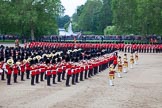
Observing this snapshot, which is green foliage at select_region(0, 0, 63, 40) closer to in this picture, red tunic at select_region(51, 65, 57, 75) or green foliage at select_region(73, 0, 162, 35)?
green foliage at select_region(73, 0, 162, 35)

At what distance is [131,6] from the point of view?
7969cm

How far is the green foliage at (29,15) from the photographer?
72188 millimetres

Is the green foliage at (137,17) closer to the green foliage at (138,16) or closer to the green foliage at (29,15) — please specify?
the green foliage at (138,16)

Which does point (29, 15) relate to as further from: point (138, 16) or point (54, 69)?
point (54, 69)

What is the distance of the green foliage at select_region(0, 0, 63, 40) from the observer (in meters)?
72.2

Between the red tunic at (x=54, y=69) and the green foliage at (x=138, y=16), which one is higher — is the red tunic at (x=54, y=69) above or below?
below

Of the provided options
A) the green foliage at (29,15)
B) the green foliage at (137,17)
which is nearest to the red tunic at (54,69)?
the green foliage at (29,15)

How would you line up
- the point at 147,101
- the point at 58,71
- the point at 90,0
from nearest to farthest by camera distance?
the point at 147,101
the point at 58,71
the point at 90,0

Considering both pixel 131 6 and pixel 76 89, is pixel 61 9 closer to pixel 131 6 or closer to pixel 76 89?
pixel 131 6

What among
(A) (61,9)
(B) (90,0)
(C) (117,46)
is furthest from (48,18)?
(B) (90,0)

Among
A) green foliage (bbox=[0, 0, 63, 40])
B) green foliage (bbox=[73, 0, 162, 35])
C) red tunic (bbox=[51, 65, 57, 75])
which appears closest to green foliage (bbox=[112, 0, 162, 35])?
green foliage (bbox=[73, 0, 162, 35])

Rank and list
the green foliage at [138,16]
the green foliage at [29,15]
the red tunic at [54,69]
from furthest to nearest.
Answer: the green foliage at [29,15]
the green foliage at [138,16]
the red tunic at [54,69]

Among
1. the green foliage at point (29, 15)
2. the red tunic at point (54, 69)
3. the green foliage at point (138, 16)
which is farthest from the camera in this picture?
the green foliage at point (29, 15)

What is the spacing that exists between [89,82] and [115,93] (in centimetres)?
444
